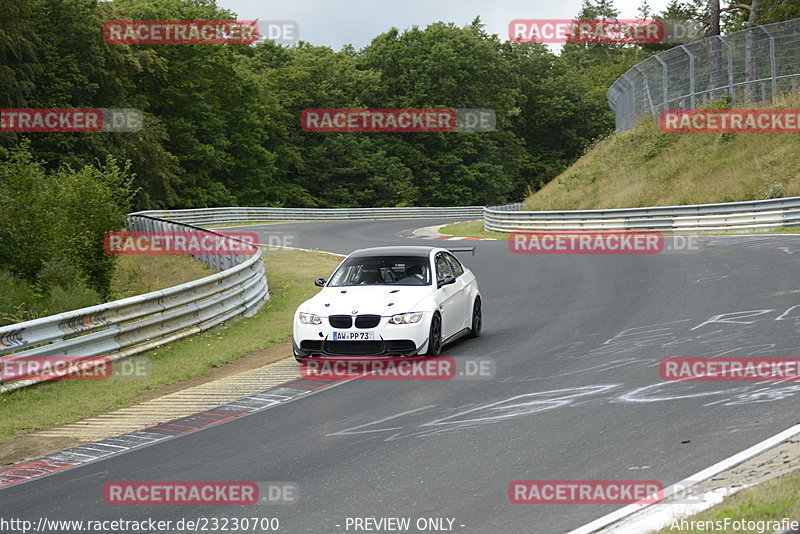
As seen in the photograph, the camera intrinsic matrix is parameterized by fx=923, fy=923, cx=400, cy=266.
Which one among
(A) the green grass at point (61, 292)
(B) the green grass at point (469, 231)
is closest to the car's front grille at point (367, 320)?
(A) the green grass at point (61, 292)

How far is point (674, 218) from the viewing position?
29672 millimetres

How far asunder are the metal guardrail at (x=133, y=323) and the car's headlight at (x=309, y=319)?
273cm

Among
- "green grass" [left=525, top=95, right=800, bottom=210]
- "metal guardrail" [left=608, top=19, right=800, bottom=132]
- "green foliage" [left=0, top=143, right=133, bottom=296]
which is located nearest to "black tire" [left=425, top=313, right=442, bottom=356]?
"green foliage" [left=0, top=143, right=133, bottom=296]

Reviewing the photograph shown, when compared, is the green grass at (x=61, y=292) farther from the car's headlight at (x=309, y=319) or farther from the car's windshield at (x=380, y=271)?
the car's headlight at (x=309, y=319)

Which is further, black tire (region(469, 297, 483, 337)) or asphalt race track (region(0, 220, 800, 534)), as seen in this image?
black tire (region(469, 297, 483, 337))

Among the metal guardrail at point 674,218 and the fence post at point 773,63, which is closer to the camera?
the metal guardrail at point 674,218

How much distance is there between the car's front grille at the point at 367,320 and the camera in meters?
11.3

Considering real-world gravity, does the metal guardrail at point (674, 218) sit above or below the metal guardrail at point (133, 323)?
above

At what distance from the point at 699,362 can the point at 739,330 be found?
2001 millimetres

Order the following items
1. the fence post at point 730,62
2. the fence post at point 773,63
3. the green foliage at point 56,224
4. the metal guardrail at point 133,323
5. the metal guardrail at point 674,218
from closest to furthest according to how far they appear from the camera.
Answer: the metal guardrail at point 133,323
the green foliage at point 56,224
the metal guardrail at point 674,218
the fence post at point 773,63
the fence post at point 730,62

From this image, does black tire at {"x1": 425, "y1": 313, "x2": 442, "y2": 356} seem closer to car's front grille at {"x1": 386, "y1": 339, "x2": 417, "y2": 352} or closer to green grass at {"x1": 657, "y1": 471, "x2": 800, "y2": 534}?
car's front grille at {"x1": 386, "y1": 339, "x2": 417, "y2": 352}

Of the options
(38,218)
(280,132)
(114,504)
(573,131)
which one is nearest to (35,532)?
(114,504)

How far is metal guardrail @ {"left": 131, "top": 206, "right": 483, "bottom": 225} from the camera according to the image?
5350 cm

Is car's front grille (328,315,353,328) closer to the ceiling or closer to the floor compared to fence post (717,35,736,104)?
closer to the floor
